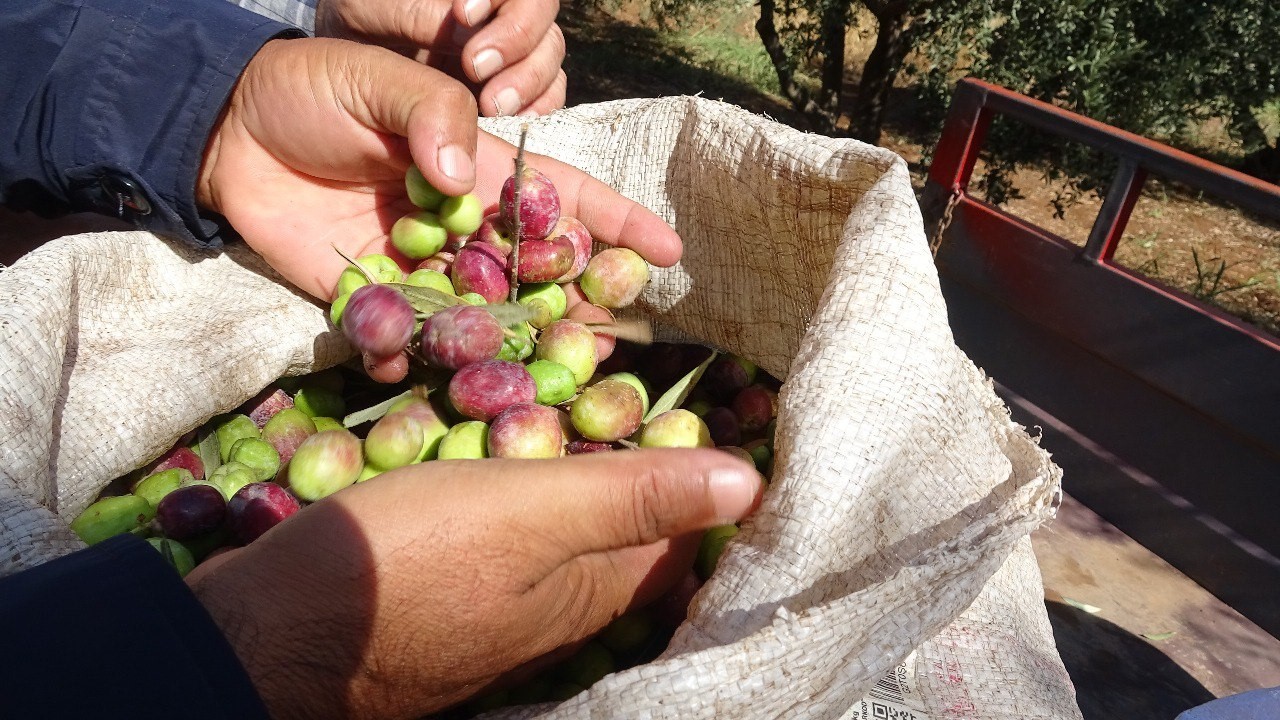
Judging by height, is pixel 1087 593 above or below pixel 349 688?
below

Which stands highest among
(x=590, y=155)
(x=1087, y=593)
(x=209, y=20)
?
(x=209, y=20)

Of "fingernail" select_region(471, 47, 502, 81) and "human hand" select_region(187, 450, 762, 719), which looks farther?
"fingernail" select_region(471, 47, 502, 81)

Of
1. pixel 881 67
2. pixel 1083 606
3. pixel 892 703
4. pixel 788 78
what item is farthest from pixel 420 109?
pixel 788 78

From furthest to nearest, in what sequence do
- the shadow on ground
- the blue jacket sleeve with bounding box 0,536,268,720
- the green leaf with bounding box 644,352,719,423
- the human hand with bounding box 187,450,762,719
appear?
the shadow on ground
the green leaf with bounding box 644,352,719,423
the human hand with bounding box 187,450,762,719
the blue jacket sleeve with bounding box 0,536,268,720

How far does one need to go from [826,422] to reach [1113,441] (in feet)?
7.39

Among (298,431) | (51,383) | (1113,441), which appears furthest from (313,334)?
(1113,441)

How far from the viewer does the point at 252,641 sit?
3.32 ft

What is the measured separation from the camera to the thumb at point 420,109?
66.1 inches

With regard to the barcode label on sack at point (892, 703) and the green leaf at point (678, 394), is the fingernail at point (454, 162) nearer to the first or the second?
the green leaf at point (678, 394)

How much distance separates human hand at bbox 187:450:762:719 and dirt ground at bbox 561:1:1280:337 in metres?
4.31

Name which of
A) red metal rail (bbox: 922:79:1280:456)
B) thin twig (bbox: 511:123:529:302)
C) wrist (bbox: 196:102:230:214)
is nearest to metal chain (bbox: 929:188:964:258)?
red metal rail (bbox: 922:79:1280:456)

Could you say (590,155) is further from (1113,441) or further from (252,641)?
(1113,441)

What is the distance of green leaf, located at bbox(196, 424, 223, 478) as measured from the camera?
175 centimetres

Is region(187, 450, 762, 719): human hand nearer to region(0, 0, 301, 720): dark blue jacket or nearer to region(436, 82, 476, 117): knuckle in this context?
region(436, 82, 476, 117): knuckle
